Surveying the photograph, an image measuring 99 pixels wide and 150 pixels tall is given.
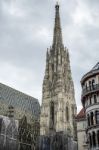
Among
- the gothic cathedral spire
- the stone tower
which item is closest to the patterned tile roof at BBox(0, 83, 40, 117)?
the stone tower

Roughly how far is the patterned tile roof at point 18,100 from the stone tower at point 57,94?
532 cm

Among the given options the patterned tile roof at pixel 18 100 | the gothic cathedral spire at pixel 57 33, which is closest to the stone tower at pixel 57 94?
the gothic cathedral spire at pixel 57 33

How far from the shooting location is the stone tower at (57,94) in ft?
267

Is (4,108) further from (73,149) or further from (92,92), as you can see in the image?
(92,92)

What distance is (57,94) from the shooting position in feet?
280

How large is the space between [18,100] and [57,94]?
12.1m

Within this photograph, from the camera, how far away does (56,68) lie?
9138 centimetres

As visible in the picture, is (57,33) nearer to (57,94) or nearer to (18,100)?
(57,94)

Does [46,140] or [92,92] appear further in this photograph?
[46,140]

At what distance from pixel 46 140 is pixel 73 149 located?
5.55 metres

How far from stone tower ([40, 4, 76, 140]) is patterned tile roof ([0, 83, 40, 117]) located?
17.5 feet

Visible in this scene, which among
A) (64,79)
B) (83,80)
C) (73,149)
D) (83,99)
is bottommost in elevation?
(73,149)

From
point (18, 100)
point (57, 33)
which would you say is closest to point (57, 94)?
point (18, 100)

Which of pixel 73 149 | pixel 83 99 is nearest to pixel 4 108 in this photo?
pixel 73 149
